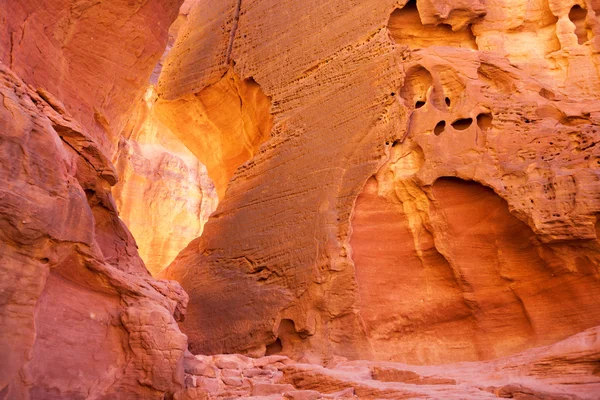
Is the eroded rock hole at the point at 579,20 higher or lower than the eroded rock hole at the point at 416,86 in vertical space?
higher

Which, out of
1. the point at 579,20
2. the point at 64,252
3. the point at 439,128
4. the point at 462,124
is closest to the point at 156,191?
the point at 439,128

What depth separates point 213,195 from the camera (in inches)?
863

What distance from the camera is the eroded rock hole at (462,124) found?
7953 millimetres

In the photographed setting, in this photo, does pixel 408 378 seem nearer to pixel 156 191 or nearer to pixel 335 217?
pixel 335 217

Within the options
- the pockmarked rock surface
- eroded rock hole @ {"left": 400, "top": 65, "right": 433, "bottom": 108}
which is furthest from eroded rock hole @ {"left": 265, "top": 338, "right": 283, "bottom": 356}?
eroded rock hole @ {"left": 400, "top": 65, "right": 433, "bottom": 108}

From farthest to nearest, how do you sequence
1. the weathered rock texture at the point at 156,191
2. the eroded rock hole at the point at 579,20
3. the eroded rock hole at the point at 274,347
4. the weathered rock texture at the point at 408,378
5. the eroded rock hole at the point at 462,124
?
the weathered rock texture at the point at 156,191 < the eroded rock hole at the point at 579,20 < the eroded rock hole at the point at 462,124 < the eroded rock hole at the point at 274,347 < the weathered rock texture at the point at 408,378

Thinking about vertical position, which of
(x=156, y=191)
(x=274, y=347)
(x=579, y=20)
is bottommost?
(x=274, y=347)

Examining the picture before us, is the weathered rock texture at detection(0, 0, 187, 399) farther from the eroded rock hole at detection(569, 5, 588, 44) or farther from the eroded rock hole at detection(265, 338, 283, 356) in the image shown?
the eroded rock hole at detection(569, 5, 588, 44)

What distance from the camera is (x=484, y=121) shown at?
311 inches

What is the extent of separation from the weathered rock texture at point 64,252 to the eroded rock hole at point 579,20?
23.5ft

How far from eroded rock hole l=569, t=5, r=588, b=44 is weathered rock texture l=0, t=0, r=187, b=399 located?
23.5 ft

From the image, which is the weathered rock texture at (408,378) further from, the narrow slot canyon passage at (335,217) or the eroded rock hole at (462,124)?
the eroded rock hole at (462,124)

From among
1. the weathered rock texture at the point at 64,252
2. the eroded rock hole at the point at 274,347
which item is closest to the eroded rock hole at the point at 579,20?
the eroded rock hole at the point at 274,347

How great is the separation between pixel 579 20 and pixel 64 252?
8.30m
